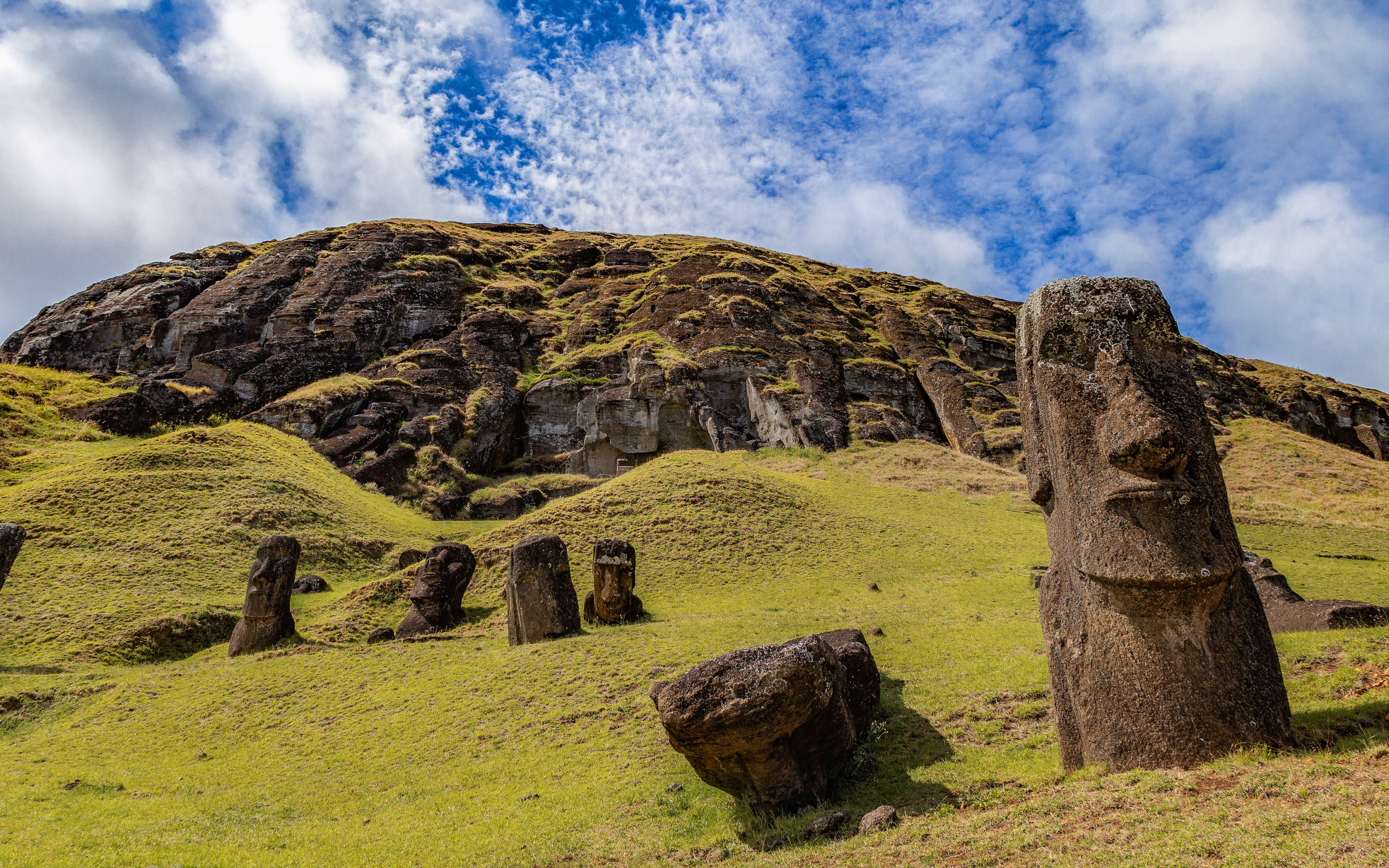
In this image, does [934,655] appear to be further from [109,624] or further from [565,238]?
[565,238]

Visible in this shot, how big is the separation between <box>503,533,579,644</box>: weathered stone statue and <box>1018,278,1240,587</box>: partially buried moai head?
1370 cm

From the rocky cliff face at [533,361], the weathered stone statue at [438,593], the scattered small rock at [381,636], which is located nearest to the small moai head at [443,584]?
the weathered stone statue at [438,593]

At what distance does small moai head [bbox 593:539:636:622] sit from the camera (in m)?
20.9

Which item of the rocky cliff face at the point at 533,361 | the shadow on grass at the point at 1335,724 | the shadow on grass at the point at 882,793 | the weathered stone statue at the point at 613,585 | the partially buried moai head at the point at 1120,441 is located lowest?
the shadow on grass at the point at 882,793

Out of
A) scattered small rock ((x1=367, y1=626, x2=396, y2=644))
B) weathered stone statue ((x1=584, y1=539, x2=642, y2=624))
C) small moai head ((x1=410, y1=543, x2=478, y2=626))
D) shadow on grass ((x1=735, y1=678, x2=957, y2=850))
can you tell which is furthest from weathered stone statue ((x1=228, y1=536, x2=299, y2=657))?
shadow on grass ((x1=735, y1=678, x2=957, y2=850))

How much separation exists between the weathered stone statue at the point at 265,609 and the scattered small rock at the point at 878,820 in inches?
779

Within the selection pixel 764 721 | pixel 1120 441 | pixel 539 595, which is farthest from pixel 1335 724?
pixel 539 595

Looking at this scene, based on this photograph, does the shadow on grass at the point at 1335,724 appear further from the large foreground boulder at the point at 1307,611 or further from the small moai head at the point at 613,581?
the small moai head at the point at 613,581

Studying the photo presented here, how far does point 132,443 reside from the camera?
135 ft

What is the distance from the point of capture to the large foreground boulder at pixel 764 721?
7.66 m

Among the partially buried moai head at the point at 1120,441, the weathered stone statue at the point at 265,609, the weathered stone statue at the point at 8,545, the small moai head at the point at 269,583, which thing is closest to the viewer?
the partially buried moai head at the point at 1120,441

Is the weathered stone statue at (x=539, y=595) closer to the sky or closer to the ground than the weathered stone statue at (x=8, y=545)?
closer to the ground

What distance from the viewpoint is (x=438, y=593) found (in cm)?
2244

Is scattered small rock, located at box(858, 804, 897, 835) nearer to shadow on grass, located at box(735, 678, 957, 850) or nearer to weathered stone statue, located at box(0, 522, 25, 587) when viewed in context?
shadow on grass, located at box(735, 678, 957, 850)
